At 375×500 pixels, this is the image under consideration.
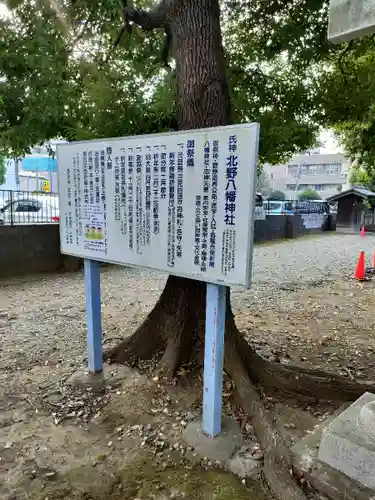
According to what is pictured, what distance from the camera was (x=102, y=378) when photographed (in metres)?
3.66

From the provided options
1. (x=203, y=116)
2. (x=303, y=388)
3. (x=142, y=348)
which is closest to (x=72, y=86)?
(x=203, y=116)

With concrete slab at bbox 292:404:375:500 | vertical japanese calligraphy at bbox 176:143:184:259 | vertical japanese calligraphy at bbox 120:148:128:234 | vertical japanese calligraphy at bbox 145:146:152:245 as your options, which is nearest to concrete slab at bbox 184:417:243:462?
concrete slab at bbox 292:404:375:500

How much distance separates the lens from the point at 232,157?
2.34 metres

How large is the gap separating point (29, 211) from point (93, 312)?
6.44m

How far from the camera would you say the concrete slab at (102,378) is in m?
3.54

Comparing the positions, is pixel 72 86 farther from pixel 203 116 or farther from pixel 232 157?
pixel 232 157

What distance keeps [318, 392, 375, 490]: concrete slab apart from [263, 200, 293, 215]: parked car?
1570cm

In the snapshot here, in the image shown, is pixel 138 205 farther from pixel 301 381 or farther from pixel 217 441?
pixel 301 381

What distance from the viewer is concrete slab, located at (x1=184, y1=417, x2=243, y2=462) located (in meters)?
2.68

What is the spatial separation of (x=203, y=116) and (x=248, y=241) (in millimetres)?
1428

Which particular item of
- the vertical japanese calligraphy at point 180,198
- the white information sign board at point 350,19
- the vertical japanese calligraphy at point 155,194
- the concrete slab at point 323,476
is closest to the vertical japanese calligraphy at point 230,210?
the vertical japanese calligraphy at point 180,198

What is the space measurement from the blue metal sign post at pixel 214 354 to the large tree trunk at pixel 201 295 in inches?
14.2

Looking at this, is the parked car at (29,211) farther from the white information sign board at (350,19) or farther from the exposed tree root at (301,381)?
the white information sign board at (350,19)

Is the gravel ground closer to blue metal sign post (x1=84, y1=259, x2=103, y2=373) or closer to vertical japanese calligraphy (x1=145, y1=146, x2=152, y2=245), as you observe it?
blue metal sign post (x1=84, y1=259, x2=103, y2=373)
